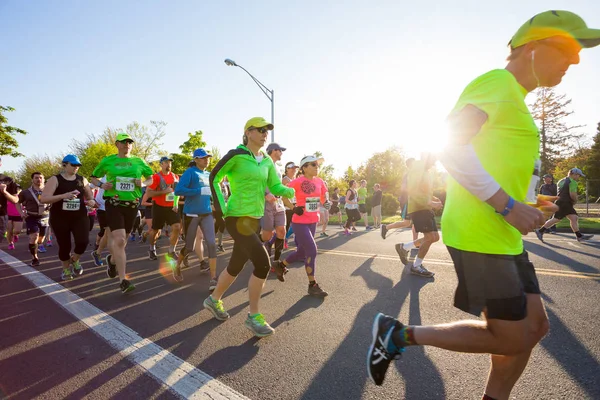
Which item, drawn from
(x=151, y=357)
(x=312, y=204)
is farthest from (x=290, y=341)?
(x=312, y=204)

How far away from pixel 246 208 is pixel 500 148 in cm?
239

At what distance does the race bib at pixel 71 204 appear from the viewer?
17.2 ft

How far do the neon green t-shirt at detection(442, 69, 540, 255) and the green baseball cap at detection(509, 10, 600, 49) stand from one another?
237mm

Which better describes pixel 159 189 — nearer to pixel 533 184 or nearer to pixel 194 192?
pixel 194 192

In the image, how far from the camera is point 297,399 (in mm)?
2096

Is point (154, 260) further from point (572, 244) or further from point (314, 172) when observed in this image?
point (572, 244)

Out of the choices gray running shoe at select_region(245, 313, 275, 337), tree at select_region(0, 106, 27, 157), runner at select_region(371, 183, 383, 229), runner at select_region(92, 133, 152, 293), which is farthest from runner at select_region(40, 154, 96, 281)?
tree at select_region(0, 106, 27, 157)

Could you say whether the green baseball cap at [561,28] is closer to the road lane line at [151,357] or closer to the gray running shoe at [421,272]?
the road lane line at [151,357]

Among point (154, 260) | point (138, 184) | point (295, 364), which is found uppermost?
point (138, 184)

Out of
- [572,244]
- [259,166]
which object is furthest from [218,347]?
[572,244]

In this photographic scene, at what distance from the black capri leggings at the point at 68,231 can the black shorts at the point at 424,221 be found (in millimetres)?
5574

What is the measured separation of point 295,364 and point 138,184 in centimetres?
393

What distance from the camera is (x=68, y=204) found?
5.26 meters

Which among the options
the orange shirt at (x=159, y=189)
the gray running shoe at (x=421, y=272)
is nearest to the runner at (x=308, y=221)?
the gray running shoe at (x=421, y=272)
